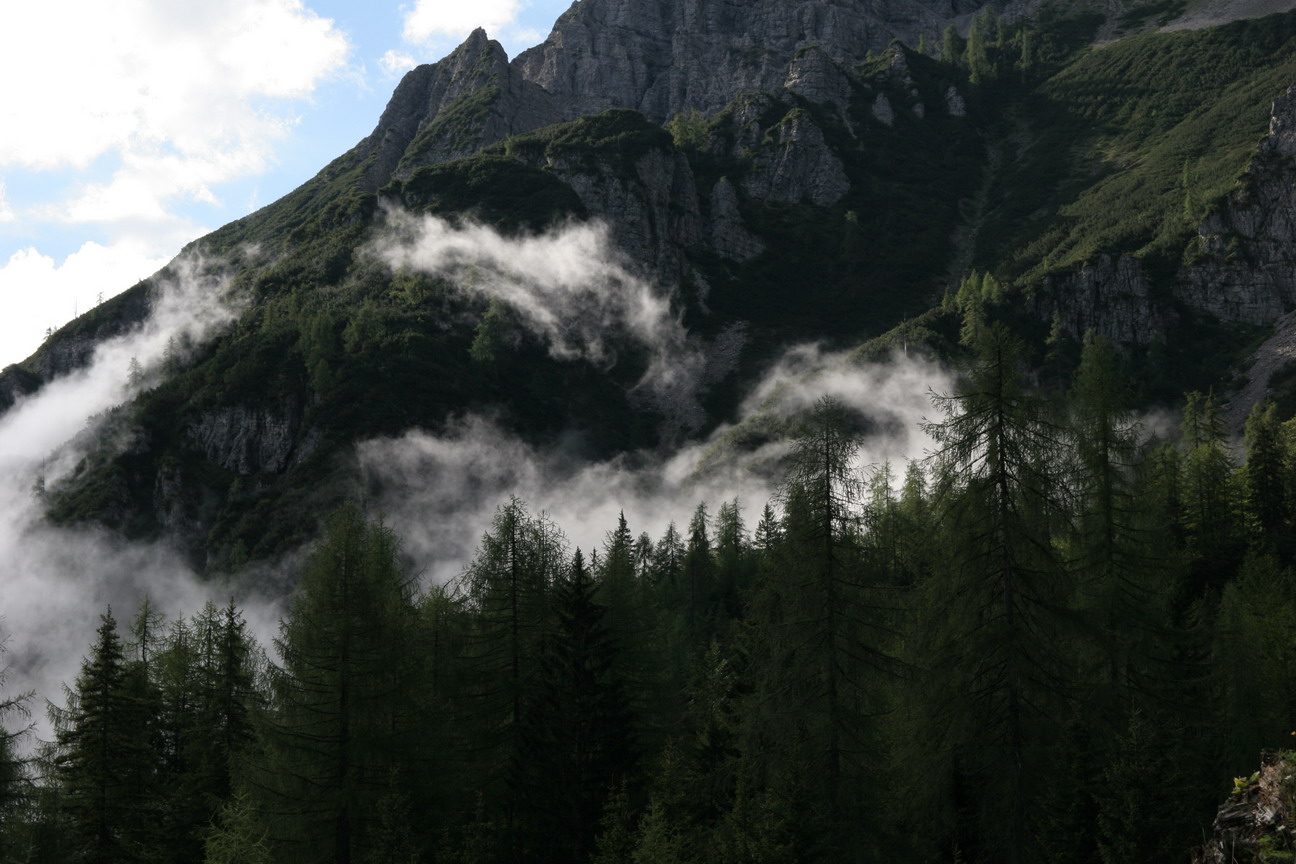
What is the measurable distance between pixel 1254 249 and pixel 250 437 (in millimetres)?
164271

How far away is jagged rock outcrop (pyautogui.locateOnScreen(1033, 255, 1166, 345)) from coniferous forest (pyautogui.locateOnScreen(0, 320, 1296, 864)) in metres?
124

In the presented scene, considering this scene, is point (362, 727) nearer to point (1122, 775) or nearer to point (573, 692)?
point (573, 692)

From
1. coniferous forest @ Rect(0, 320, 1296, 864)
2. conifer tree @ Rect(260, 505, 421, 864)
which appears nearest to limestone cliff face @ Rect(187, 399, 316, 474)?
coniferous forest @ Rect(0, 320, 1296, 864)

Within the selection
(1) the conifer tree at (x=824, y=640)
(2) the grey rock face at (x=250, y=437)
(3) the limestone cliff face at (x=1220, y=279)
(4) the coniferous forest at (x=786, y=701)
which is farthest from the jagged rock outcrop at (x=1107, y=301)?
(1) the conifer tree at (x=824, y=640)

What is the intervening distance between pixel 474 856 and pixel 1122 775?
16.3 metres

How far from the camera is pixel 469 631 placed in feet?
124

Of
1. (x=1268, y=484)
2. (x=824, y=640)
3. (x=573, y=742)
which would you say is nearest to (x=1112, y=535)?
(x=824, y=640)

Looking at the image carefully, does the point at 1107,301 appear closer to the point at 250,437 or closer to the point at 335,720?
the point at 250,437

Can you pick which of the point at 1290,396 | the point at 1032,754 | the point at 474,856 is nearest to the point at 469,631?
the point at 474,856

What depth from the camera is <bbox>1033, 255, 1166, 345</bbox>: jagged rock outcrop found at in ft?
520

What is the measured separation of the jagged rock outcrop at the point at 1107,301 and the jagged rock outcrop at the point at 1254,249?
7.53 meters

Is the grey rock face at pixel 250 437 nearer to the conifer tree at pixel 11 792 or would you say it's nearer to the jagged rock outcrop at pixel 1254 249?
the conifer tree at pixel 11 792

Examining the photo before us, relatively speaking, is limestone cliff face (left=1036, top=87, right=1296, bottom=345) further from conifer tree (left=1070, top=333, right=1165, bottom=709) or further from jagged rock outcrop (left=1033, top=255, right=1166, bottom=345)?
conifer tree (left=1070, top=333, right=1165, bottom=709)

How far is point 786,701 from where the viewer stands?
24625 millimetres
